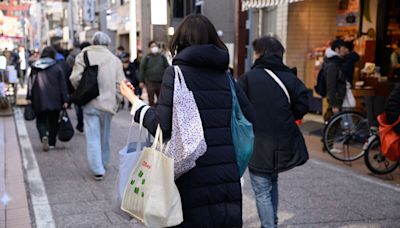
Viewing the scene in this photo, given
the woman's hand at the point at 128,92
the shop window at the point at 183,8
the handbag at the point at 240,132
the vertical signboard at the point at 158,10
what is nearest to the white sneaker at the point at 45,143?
the vertical signboard at the point at 158,10

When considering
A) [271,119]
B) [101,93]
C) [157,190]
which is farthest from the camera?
[101,93]

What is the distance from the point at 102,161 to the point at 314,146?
3930mm

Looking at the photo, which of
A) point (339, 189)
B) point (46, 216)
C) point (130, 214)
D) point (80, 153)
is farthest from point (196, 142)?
point (80, 153)

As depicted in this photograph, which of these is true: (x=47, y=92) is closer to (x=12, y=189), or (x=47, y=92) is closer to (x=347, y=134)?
(x=12, y=189)

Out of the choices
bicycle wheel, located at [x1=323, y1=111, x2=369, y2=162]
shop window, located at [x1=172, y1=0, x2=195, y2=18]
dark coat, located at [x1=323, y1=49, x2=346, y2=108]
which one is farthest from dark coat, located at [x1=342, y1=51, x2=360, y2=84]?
shop window, located at [x1=172, y1=0, x2=195, y2=18]

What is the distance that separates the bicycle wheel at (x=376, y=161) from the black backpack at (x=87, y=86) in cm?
383

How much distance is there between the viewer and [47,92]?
741 centimetres

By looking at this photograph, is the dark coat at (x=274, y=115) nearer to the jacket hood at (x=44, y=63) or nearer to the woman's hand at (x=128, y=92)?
the woman's hand at (x=128, y=92)

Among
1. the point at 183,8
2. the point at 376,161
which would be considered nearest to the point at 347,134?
the point at 376,161

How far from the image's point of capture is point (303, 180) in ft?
19.9

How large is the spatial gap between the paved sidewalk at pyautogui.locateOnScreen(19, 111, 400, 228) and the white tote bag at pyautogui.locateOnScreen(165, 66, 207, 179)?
2.32 metres

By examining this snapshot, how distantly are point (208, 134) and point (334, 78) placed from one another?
5196 mm

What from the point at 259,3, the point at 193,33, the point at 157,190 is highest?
the point at 259,3

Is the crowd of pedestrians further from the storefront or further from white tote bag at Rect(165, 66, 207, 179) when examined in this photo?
the storefront
